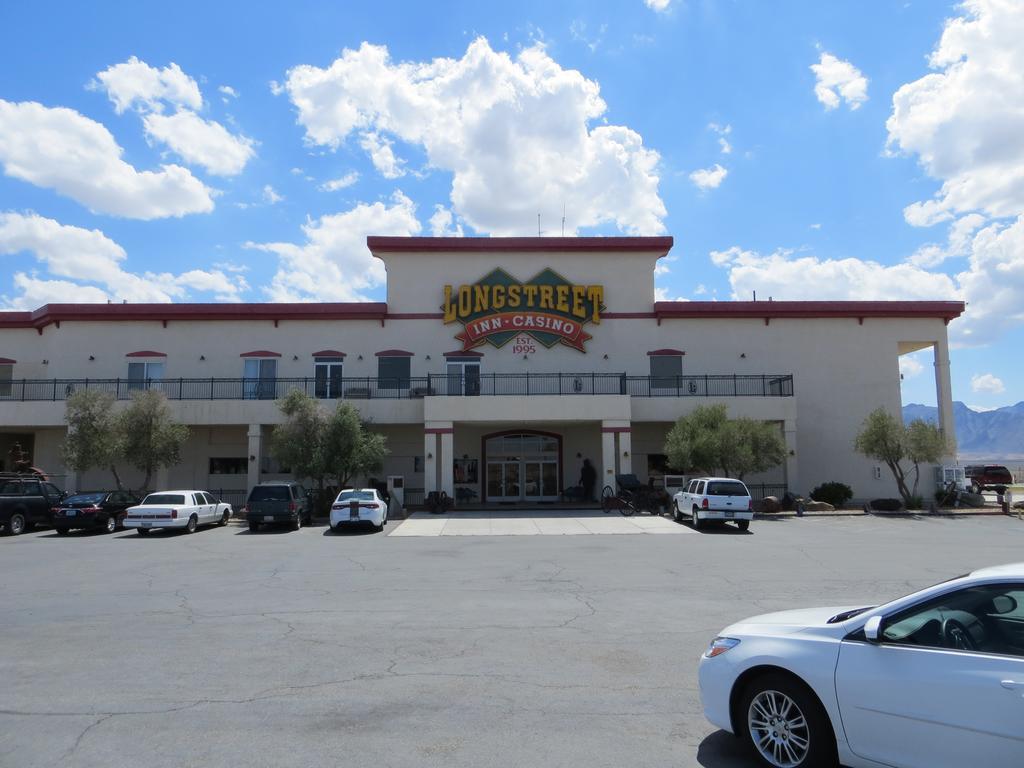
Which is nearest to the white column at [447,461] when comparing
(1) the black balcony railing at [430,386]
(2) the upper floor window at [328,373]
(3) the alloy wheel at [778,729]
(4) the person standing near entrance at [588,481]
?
(1) the black balcony railing at [430,386]

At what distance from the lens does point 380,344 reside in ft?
112

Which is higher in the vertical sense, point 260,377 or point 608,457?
point 260,377

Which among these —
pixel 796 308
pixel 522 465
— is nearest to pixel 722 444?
pixel 522 465

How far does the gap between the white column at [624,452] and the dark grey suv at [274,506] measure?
12.6 metres

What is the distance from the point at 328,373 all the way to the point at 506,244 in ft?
33.0

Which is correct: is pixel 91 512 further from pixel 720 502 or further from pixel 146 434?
pixel 720 502

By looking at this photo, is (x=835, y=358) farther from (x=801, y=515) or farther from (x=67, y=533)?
(x=67, y=533)

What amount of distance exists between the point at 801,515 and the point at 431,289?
730 inches

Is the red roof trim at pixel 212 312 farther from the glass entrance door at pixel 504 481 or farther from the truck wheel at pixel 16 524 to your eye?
the truck wheel at pixel 16 524

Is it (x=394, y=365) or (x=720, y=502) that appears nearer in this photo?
(x=720, y=502)

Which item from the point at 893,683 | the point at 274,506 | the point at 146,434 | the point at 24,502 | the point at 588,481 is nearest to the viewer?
the point at 893,683

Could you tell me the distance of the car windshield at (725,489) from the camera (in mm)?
23248

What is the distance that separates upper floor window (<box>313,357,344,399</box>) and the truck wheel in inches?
501

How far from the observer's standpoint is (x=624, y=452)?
3031cm
